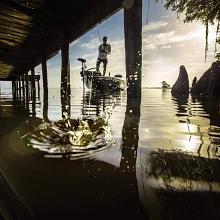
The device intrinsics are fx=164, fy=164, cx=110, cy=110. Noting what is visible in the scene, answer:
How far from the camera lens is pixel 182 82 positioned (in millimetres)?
34406

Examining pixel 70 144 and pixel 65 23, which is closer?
pixel 70 144

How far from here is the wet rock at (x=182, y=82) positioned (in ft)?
107

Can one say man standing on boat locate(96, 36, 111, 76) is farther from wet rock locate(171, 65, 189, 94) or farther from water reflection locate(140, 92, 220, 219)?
wet rock locate(171, 65, 189, 94)

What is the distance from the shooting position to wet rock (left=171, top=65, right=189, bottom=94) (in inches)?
1281

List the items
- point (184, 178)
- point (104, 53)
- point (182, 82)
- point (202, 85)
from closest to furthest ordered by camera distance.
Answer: point (184, 178), point (104, 53), point (202, 85), point (182, 82)

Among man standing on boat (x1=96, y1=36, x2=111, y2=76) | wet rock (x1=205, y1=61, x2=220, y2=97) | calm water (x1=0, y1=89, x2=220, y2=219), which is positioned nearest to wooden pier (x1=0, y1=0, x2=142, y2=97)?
calm water (x1=0, y1=89, x2=220, y2=219)

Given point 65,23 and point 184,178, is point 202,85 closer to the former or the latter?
point 65,23

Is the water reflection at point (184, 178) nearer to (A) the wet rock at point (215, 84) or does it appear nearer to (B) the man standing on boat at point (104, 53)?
(B) the man standing on boat at point (104, 53)

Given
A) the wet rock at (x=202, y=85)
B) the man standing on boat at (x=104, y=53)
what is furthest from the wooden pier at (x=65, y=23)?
the wet rock at (x=202, y=85)

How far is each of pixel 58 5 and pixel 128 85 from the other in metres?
3.44

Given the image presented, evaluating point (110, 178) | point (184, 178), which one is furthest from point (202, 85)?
point (110, 178)

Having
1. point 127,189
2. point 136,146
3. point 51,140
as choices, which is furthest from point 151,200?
point 51,140

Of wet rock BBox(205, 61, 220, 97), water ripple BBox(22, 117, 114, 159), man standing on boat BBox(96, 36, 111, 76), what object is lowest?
water ripple BBox(22, 117, 114, 159)

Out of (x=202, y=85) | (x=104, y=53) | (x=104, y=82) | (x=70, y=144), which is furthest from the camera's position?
(x=202, y=85)
